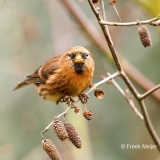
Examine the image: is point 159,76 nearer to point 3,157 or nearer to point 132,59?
point 132,59

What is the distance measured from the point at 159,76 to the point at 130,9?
3.32ft

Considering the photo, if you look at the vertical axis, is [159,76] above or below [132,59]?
below

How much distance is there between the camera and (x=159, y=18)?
79.8 inches

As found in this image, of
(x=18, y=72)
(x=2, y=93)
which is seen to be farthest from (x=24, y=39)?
(x=2, y=93)

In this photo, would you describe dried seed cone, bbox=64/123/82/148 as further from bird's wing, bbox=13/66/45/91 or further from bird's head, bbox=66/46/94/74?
bird's wing, bbox=13/66/45/91

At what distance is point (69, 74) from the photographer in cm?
288

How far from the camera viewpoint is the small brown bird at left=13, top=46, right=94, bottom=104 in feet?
9.07

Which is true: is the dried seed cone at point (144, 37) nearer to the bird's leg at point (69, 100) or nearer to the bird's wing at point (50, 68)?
the bird's leg at point (69, 100)

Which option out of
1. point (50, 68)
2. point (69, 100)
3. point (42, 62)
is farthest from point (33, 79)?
point (69, 100)

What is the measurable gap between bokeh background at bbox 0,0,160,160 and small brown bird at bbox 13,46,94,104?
0.48 metres

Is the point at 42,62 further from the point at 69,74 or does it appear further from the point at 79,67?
the point at 79,67

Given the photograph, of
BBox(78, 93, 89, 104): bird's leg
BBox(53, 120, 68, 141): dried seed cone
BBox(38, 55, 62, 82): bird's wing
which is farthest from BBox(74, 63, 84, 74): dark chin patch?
BBox(53, 120, 68, 141): dried seed cone

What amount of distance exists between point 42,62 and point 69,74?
133 cm

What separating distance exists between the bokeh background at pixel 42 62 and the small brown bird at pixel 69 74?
1.58ft
